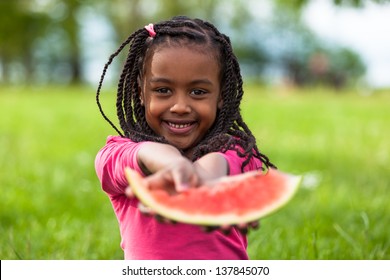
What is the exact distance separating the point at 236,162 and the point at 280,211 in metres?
2.81

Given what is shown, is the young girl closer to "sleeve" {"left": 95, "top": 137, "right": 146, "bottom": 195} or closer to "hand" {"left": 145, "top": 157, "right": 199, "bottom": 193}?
"sleeve" {"left": 95, "top": 137, "right": 146, "bottom": 195}

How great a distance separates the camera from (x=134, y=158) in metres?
2.05

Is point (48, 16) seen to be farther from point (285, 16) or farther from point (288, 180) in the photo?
point (288, 180)

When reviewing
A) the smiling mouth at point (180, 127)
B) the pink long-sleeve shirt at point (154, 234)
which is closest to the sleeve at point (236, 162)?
the pink long-sleeve shirt at point (154, 234)

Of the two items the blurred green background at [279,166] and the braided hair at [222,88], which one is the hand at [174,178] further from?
the blurred green background at [279,166]

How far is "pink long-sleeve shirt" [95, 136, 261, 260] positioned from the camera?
2.32 meters

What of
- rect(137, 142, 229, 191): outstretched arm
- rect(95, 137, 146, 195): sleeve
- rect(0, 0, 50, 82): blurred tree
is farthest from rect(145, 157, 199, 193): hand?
rect(0, 0, 50, 82): blurred tree

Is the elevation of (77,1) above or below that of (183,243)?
above

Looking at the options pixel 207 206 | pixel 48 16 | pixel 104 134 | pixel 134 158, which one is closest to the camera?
pixel 207 206

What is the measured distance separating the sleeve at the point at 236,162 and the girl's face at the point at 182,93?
204 mm

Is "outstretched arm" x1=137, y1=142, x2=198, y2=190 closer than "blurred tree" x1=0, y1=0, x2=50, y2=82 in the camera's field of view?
Yes
